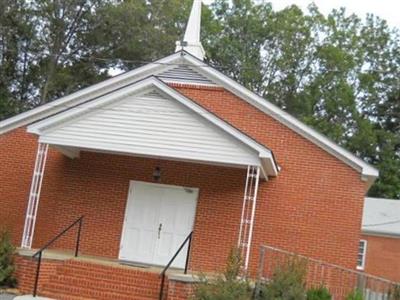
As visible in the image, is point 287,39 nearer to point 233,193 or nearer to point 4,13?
point 4,13

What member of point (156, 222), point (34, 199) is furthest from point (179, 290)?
point (34, 199)

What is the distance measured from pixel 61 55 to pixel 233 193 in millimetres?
24467

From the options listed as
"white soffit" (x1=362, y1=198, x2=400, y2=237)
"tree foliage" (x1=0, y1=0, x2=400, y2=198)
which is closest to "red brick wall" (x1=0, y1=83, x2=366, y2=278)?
"white soffit" (x1=362, y1=198, x2=400, y2=237)

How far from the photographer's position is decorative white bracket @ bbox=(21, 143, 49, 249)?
14648 mm

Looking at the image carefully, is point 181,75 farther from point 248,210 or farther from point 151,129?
point 248,210

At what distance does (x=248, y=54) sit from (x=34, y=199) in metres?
31.0

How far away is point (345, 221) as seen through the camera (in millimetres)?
15711

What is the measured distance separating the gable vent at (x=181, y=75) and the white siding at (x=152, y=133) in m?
2.76

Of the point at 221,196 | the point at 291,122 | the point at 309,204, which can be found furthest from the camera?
the point at 291,122

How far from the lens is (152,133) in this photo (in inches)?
565

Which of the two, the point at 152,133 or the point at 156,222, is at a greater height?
the point at 152,133

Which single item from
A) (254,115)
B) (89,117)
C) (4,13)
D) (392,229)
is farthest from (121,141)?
(4,13)

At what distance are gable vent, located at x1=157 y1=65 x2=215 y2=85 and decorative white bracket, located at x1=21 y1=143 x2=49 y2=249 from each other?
426cm

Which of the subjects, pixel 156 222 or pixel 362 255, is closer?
pixel 156 222
